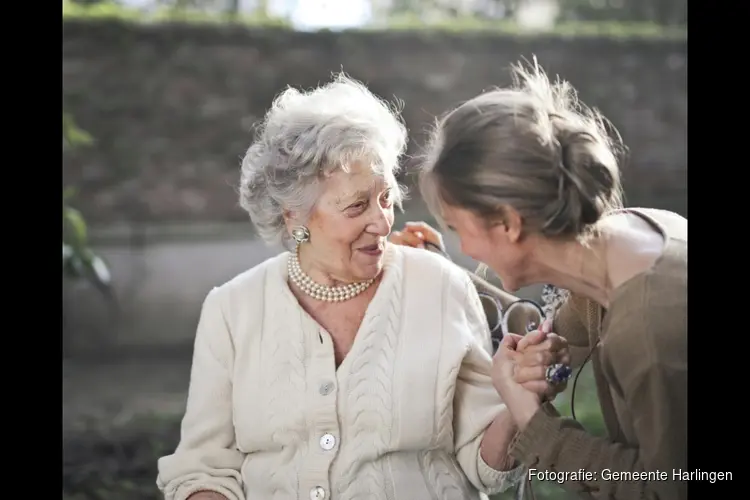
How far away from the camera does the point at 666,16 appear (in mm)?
5016

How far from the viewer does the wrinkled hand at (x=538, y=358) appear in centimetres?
172

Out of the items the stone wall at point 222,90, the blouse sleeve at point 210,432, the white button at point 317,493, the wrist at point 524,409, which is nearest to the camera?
the wrist at point 524,409

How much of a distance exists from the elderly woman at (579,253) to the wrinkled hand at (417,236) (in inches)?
16.4

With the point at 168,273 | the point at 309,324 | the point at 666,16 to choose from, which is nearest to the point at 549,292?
the point at 309,324

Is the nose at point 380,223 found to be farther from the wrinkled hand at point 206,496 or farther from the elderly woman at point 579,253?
the wrinkled hand at point 206,496

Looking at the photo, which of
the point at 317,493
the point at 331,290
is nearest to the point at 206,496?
the point at 317,493

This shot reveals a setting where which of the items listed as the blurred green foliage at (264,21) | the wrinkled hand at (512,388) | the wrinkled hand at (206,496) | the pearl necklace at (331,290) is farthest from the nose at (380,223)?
the blurred green foliage at (264,21)

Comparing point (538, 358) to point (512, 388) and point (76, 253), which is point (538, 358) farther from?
point (76, 253)

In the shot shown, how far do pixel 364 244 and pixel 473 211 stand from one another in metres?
0.35

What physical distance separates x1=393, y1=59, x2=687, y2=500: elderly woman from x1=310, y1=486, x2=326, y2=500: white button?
401mm

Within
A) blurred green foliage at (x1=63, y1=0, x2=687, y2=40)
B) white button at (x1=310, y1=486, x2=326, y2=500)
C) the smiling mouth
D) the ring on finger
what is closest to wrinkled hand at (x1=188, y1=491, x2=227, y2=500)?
white button at (x1=310, y1=486, x2=326, y2=500)

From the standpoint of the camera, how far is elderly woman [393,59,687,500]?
5.20 ft

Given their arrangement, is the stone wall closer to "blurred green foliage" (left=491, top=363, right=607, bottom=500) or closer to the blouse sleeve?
"blurred green foliage" (left=491, top=363, right=607, bottom=500)
